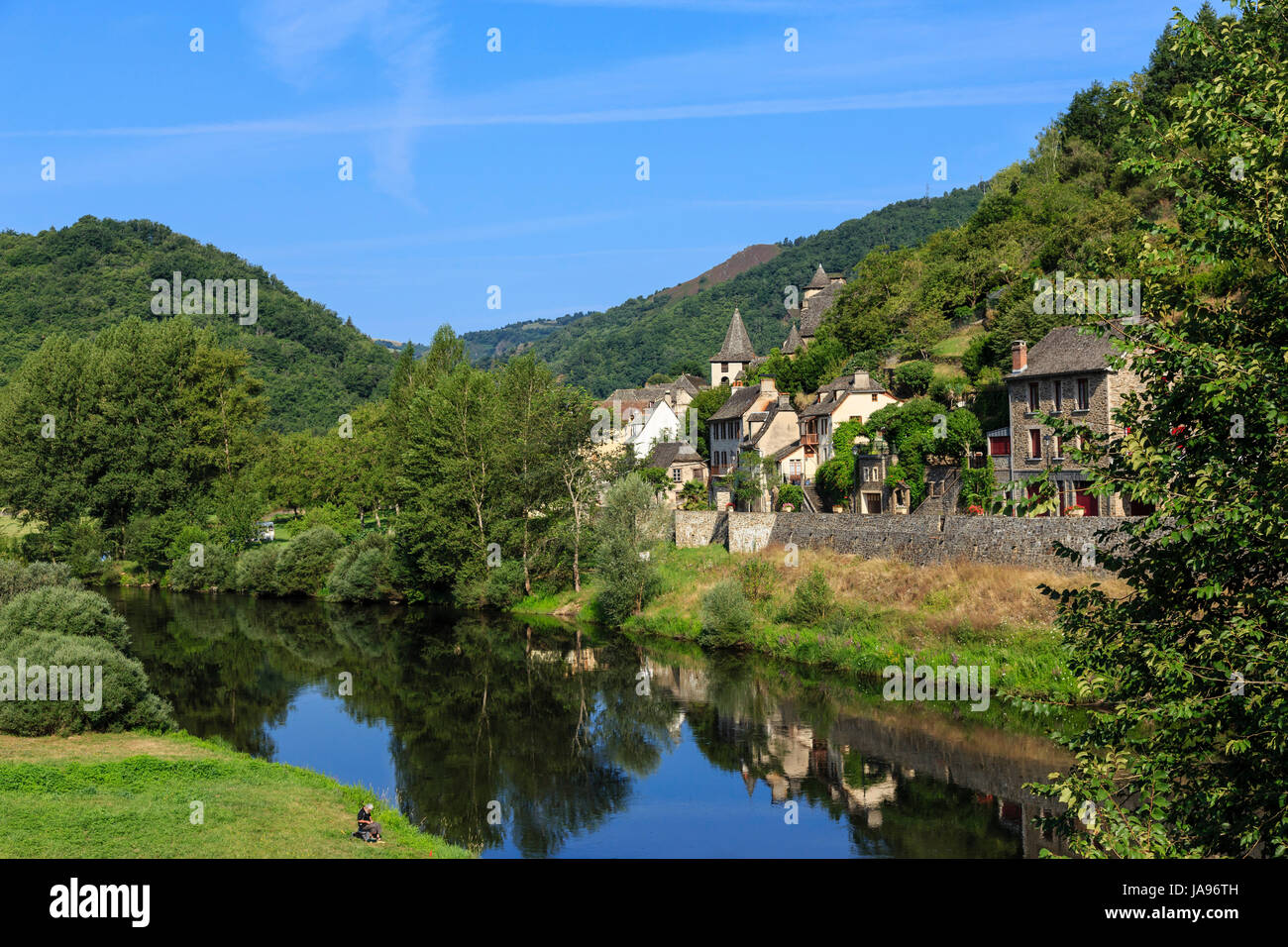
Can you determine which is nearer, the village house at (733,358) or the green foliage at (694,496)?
the green foliage at (694,496)

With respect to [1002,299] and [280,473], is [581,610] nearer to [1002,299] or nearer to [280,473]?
[280,473]

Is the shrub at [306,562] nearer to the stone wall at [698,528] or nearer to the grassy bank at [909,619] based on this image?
the stone wall at [698,528]

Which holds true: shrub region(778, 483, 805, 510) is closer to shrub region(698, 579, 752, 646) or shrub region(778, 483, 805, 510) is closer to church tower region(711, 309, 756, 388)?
shrub region(698, 579, 752, 646)

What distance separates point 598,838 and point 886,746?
34.3 feet

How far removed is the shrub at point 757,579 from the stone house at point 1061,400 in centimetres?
1161

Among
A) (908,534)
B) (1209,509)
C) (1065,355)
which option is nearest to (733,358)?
(1065,355)

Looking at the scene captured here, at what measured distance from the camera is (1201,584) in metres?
10.8

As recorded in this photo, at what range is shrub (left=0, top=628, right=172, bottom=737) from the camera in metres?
26.9

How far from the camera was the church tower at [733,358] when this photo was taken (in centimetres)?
10850

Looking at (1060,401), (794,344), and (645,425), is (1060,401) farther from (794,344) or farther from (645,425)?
(645,425)

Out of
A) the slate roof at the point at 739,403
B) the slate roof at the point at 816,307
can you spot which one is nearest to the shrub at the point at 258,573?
the slate roof at the point at 739,403

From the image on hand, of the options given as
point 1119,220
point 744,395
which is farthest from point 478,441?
point 1119,220

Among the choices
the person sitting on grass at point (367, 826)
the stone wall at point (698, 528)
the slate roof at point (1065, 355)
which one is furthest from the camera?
the stone wall at point (698, 528)
